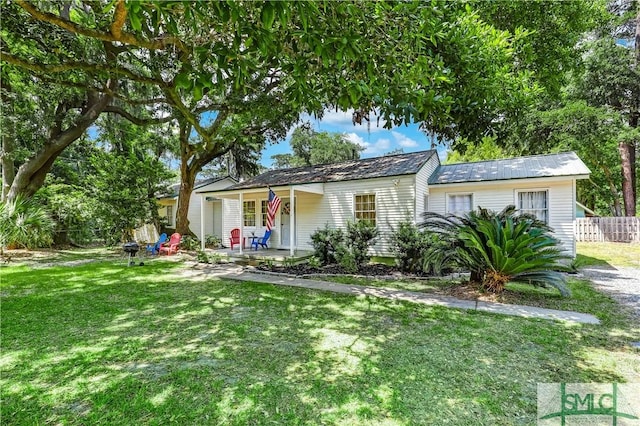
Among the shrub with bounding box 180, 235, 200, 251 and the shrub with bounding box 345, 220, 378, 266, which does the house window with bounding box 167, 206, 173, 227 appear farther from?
the shrub with bounding box 345, 220, 378, 266

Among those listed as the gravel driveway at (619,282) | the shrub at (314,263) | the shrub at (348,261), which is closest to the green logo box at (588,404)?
the gravel driveway at (619,282)

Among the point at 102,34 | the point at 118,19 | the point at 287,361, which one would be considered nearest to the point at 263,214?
the point at 102,34

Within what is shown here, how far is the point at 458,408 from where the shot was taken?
2395 mm

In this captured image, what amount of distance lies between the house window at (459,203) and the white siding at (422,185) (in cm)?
88

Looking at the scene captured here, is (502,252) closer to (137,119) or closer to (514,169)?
(514,169)

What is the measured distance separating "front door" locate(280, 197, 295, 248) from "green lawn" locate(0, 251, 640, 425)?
7693mm

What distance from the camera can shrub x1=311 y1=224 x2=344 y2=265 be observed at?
30.6 feet

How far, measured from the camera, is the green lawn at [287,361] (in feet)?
7.79

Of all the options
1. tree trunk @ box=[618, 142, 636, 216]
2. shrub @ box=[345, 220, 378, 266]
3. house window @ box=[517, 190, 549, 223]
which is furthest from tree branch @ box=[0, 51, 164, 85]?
tree trunk @ box=[618, 142, 636, 216]

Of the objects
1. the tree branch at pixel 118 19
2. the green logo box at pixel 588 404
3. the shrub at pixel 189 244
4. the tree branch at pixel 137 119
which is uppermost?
the tree branch at pixel 137 119

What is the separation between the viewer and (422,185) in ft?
36.1

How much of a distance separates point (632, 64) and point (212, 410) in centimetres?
2472

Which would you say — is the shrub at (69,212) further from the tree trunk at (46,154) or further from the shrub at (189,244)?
the shrub at (189,244)

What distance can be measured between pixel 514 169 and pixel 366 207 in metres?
5.22
